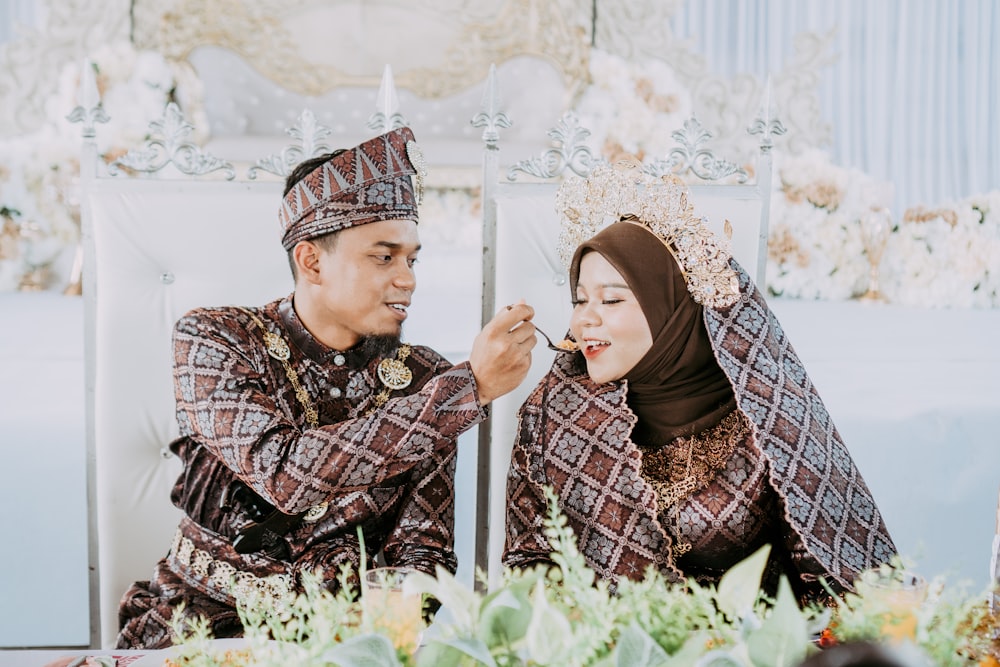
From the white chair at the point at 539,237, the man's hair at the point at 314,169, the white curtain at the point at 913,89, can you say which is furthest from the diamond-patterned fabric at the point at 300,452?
the white curtain at the point at 913,89

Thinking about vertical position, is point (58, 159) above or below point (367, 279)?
above

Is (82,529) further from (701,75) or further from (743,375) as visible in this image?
(701,75)

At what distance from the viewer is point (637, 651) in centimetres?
78

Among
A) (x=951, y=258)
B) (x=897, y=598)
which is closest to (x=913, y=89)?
(x=951, y=258)

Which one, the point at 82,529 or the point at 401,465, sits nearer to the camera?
the point at 401,465

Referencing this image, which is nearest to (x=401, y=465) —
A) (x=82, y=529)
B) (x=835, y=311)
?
(x=82, y=529)

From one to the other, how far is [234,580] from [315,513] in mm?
178

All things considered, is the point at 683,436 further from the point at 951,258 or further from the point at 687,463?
the point at 951,258

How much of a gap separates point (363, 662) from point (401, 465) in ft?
2.78

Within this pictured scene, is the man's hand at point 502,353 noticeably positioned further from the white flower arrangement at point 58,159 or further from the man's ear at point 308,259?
the white flower arrangement at point 58,159

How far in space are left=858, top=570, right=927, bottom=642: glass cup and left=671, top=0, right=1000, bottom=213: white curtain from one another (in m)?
4.80

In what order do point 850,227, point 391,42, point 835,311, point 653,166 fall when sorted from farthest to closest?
point 391,42, point 850,227, point 835,311, point 653,166

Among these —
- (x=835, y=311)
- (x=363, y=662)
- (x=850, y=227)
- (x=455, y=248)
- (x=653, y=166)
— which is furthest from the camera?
(x=455, y=248)

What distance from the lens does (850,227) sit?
4027 millimetres
